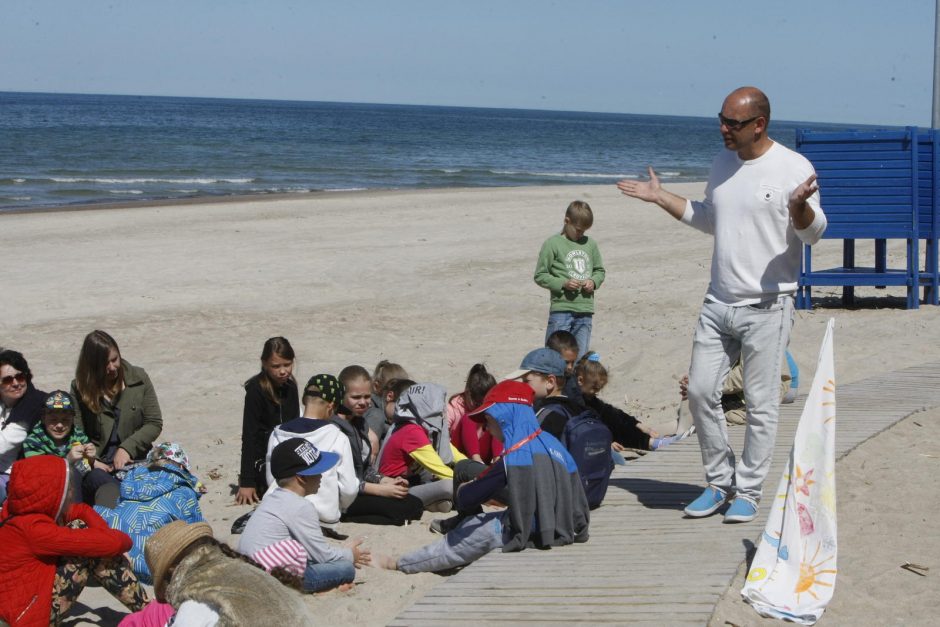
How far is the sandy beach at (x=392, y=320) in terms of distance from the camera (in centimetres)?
586

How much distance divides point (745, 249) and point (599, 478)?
151cm

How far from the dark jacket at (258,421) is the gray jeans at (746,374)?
3.01m

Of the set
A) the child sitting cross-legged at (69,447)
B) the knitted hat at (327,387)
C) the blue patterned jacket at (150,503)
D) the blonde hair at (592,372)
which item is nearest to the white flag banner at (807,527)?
the blonde hair at (592,372)

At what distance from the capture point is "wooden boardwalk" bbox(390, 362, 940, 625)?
4.57 meters

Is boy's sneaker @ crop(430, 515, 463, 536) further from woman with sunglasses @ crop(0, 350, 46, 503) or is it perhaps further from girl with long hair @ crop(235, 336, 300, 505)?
woman with sunglasses @ crop(0, 350, 46, 503)

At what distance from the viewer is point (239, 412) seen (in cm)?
966

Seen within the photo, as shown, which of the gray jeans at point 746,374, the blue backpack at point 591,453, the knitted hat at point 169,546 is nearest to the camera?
the knitted hat at point 169,546

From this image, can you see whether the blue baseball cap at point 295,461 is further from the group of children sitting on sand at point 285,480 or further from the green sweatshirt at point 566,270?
the green sweatshirt at point 566,270

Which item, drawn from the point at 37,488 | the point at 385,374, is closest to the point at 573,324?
the point at 385,374

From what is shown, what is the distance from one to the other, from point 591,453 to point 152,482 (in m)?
2.47

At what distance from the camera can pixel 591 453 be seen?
19.7 feet

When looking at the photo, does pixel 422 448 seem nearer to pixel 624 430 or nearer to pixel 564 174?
pixel 624 430

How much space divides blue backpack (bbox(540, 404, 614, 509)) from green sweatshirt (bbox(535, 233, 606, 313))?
3196 mm

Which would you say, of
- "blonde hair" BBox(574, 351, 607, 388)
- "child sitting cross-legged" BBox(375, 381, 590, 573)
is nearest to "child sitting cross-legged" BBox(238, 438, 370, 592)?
"child sitting cross-legged" BBox(375, 381, 590, 573)
